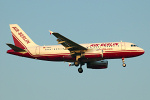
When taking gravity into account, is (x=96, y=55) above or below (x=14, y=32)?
below

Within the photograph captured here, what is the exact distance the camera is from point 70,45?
196ft

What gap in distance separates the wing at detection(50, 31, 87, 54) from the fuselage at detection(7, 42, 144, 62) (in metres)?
0.90

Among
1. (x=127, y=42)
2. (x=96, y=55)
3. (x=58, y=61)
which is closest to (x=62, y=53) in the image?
(x=58, y=61)

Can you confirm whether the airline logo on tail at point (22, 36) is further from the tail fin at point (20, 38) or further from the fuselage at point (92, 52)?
the fuselage at point (92, 52)

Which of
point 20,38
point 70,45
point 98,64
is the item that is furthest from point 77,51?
point 20,38

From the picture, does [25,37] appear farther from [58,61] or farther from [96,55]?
[96,55]

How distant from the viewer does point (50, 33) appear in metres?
54.1

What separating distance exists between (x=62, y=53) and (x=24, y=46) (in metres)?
8.17

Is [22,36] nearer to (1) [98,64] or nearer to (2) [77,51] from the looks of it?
(2) [77,51]

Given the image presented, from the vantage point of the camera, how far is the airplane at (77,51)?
59.9 meters

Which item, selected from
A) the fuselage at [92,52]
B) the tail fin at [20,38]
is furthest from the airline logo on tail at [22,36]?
the fuselage at [92,52]

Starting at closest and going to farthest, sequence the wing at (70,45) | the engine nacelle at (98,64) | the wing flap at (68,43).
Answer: the wing flap at (68,43) < the wing at (70,45) < the engine nacelle at (98,64)

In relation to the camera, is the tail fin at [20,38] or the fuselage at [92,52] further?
the tail fin at [20,38]

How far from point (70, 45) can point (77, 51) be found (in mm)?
2054
